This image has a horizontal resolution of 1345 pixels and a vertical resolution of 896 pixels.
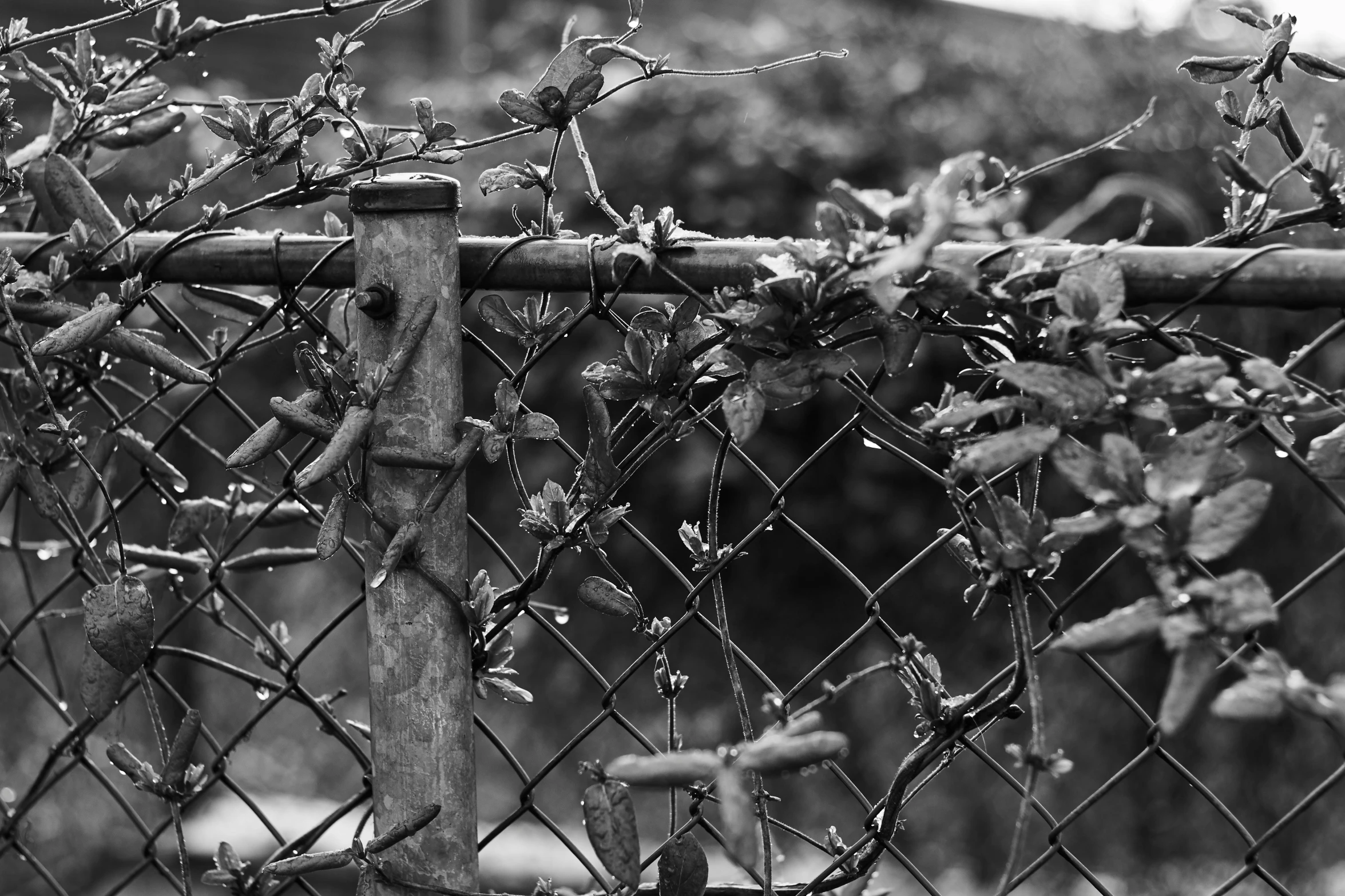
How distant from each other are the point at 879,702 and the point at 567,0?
3.50 m

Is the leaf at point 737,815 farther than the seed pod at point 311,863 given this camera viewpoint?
No

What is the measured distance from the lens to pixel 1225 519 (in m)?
0.56

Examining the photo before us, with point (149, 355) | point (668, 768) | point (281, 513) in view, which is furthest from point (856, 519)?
point (668, 768)

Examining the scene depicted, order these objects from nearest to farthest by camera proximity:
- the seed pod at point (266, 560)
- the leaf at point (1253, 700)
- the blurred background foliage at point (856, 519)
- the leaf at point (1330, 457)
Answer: the leaf at point (1253, 700), the leaf at point (1330, 457), the seed pod at point (266, 560), the blurred background foliage at point (856, 519)

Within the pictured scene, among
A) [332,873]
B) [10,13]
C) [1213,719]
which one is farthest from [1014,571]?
[10,13]

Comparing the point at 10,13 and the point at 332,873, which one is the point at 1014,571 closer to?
the point at 332,873

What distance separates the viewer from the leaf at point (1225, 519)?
55 cm

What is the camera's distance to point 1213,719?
9.04ft

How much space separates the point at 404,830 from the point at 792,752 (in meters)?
0.34

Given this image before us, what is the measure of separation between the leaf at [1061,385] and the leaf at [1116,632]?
0.37 feet

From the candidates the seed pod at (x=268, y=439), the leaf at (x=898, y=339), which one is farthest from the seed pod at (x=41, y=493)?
the leaf at (x=898, y=339)

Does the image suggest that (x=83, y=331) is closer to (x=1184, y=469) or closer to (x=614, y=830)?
(x=614, y=830)

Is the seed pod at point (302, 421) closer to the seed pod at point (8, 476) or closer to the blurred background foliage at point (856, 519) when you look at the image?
the seed pod at point (8, 476)

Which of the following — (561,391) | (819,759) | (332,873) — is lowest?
(819,759)
